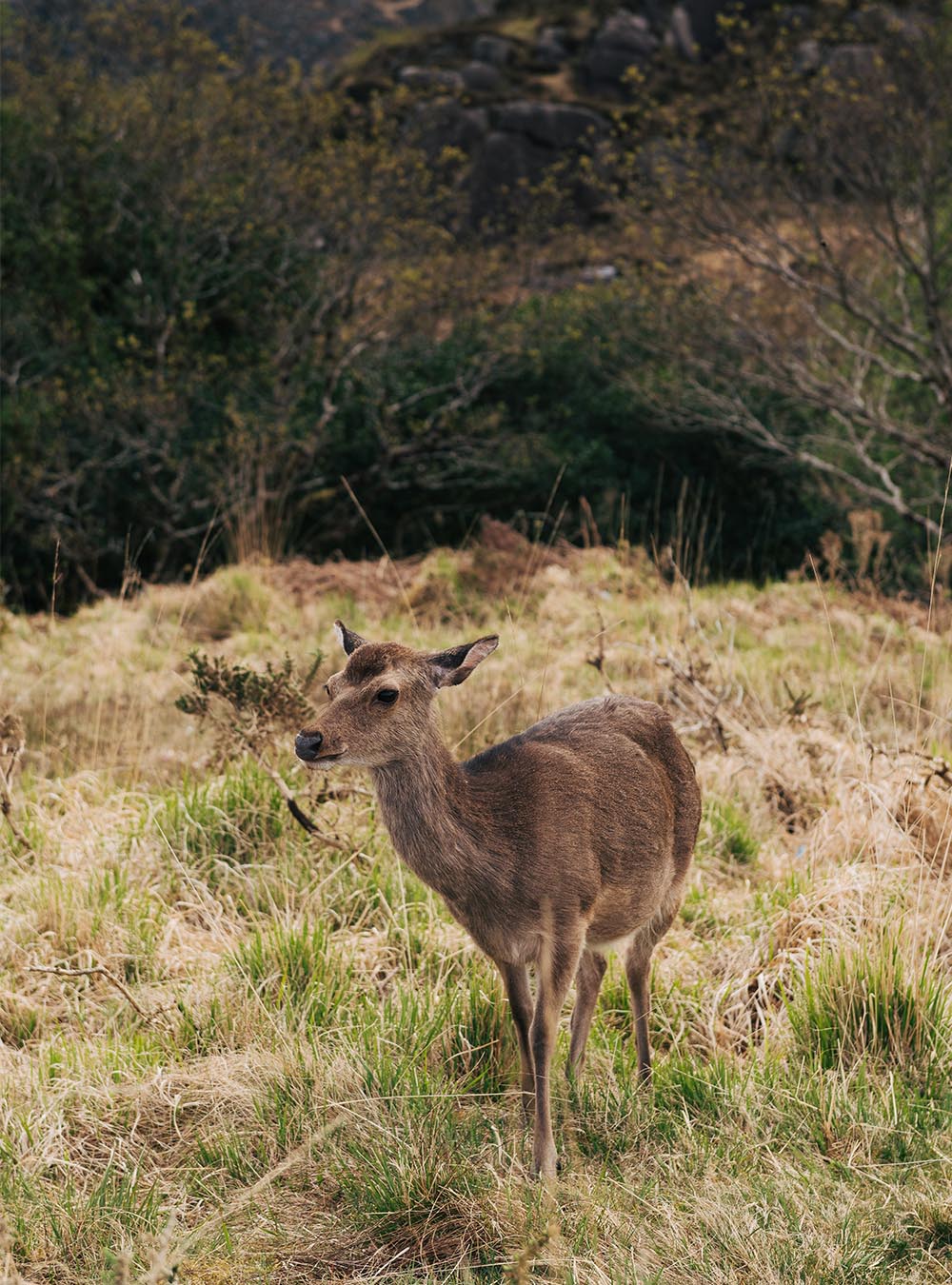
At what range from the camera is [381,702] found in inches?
120

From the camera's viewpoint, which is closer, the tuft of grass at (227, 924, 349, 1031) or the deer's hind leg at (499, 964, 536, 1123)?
the deer's hind leg at (499, 964, 536, 1123)

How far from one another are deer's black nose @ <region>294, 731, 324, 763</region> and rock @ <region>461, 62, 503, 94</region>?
4231 centimetres

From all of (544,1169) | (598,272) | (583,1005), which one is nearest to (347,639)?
(583,1005)

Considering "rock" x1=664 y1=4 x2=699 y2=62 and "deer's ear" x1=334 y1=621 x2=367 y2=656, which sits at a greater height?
"rock" x1=664 y1=4 x2=699 y2=62

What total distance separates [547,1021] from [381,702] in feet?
3.22

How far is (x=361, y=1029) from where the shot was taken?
3.99 m

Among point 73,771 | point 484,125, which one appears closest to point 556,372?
point 73,771

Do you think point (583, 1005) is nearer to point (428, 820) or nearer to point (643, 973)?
point (643, 973)

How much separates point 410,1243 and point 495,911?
3.05ft

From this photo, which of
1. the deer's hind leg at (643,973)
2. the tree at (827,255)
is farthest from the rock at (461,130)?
the deer's hind leg at (643,973)

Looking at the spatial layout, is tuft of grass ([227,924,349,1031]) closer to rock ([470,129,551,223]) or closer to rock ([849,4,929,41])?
rock ([849,4,929,41])

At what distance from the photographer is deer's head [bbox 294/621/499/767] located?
2.92m

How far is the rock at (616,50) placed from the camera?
4228 centimetres

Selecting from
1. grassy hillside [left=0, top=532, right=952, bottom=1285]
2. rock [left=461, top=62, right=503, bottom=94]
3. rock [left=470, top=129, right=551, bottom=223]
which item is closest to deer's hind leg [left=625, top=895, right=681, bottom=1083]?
grassy hillside [left=0, top=532, right=952, bottom=1285]
